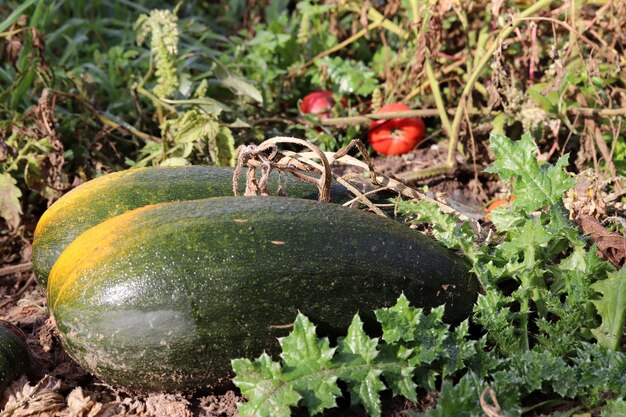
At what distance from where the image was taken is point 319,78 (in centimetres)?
579

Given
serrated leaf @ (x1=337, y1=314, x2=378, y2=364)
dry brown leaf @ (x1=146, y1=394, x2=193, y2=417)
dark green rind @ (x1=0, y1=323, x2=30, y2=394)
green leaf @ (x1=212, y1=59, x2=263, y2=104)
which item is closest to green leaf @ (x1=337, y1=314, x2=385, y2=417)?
serrated leaf @ (x1=337, y1=314, x2=378, y2=364)

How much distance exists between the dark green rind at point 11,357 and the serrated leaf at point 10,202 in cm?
119

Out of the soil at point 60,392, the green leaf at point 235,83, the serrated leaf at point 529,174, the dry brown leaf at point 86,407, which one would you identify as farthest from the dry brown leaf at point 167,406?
the green leaf at point 235,83

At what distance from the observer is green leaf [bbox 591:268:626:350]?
9.79ft

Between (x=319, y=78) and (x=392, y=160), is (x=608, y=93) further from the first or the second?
(x=319, y=78)

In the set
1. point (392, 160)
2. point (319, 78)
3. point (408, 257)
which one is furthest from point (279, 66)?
point (408, 257)

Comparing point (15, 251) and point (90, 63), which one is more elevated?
point (90, 63)

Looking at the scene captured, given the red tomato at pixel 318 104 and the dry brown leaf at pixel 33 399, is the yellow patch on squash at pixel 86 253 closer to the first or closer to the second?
the dry brown leaf at pixel 33 399

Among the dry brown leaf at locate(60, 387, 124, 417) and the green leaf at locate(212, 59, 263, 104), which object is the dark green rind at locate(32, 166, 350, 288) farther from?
the green leaf at locate(212, 59, 263, 104)

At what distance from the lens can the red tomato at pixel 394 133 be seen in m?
5.27

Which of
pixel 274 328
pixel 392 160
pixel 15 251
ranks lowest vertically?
pixel 15 251

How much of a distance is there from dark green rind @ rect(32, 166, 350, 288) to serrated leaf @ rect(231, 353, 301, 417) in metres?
0.98

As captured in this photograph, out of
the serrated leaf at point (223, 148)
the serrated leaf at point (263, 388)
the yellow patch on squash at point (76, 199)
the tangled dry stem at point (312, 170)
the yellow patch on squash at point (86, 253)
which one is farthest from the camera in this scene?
the serrated leaf at point (223, 148)

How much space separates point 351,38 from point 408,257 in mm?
3025
